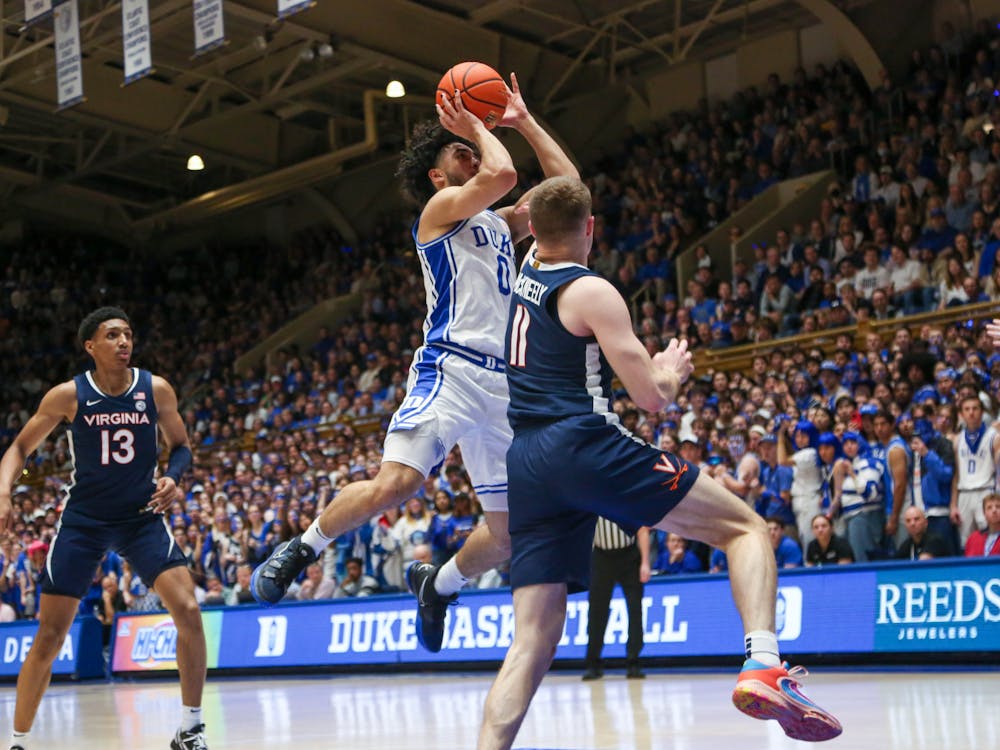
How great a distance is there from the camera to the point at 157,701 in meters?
13.1

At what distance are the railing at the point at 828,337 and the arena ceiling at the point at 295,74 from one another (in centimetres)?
720

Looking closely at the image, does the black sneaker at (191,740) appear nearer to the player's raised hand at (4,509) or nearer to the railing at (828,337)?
the player's raised hand at (4,509)

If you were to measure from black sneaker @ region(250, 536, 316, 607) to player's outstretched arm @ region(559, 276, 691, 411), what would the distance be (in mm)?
1843

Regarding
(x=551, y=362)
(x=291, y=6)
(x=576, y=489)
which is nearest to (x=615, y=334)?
(x=551, y=362)

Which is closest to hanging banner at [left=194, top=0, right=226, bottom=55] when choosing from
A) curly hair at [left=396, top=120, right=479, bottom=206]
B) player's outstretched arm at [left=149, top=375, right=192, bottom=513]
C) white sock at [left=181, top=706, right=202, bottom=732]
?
player's outstretched arm at [left=149, top=375, right=192, bottom=513]

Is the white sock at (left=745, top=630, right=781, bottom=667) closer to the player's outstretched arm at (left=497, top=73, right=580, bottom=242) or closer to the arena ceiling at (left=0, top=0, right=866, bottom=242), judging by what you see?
the player's outstretched arm at (left=497, top=73, right=580, bottom=242)

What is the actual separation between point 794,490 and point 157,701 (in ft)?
21.0

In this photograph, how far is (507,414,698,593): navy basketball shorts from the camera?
16.1 feet

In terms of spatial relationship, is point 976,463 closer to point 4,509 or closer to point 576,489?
point 576,489

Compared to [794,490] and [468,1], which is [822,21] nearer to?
[468,1]

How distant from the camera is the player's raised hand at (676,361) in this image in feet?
16.6

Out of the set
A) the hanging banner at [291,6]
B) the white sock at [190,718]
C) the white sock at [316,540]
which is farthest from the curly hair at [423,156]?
the hanging banner at [291,6]

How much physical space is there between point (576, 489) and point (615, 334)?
576 millimetres

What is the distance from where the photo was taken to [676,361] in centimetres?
511
